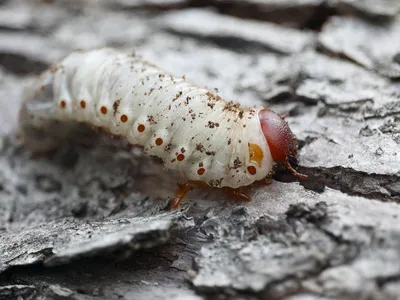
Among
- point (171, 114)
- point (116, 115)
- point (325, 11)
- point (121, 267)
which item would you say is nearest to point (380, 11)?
point (325, 11)

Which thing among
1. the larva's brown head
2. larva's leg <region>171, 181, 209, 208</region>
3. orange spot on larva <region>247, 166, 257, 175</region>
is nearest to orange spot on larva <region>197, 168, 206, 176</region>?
larva's leg <region>171, 181, 209, 208</region>

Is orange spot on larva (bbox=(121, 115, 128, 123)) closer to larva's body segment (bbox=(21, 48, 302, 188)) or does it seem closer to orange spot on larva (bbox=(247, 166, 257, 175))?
larva's body segment (bbox=(21, 48, 302, 188))

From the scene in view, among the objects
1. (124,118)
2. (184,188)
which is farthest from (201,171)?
(124,118)

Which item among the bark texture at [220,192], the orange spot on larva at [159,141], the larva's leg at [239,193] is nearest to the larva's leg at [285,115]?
the bark texture at [220,192]

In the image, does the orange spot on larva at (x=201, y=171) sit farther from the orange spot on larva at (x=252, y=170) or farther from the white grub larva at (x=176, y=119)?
the orange spot on larva at (x=252, y=170)

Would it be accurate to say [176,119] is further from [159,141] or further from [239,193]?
[239,193]

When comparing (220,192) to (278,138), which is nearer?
(278,138)
